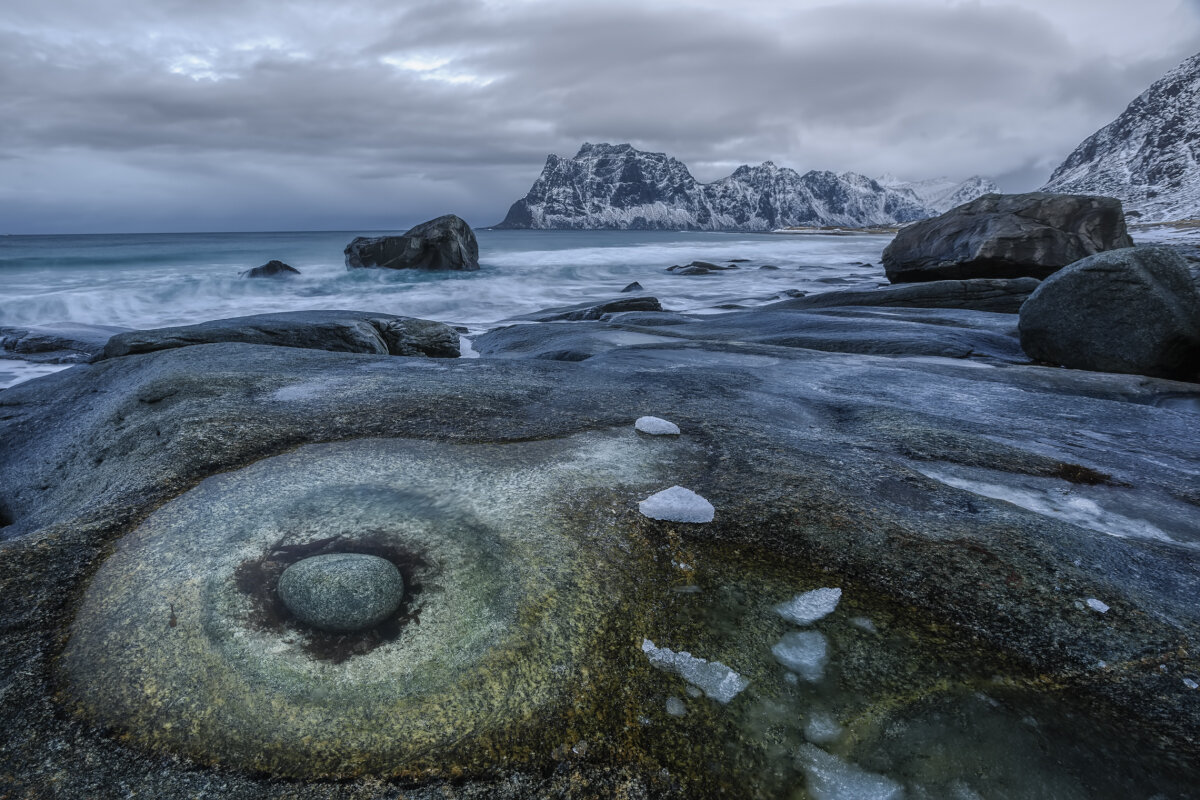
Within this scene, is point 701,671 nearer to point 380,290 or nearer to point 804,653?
point 804,653

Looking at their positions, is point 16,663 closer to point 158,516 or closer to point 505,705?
point 158,516

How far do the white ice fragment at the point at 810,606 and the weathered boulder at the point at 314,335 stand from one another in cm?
715

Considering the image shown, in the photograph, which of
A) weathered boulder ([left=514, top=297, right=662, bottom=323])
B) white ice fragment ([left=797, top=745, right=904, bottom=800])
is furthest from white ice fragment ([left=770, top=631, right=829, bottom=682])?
weathered boulder ([left=514, top=297, right=662, bottom=323])

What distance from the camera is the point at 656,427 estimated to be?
13.3 feet

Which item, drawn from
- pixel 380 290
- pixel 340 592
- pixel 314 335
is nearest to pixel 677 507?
pixel 340 592

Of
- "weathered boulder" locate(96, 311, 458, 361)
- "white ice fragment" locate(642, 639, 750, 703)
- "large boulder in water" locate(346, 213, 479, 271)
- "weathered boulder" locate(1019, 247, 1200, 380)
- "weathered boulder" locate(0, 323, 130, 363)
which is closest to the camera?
"white ice fragment" locate(642, 639, 750, 703)

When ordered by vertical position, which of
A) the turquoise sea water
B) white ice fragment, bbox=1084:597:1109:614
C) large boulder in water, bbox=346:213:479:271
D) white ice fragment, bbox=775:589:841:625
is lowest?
the turquoise sea water

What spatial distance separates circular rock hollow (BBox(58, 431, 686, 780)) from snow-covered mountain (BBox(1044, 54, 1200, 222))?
124m

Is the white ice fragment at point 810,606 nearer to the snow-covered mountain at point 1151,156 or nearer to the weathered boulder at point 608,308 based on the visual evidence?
the weathered boulder at point 608,308

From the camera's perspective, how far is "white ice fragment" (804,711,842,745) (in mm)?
1858

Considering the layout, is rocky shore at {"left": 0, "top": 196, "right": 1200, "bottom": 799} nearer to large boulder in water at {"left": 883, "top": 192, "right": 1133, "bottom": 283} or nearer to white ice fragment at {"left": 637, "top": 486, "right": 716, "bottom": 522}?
white ice fragment at {"left": 637, "top": 486, "right": 716, "bottom": 522}

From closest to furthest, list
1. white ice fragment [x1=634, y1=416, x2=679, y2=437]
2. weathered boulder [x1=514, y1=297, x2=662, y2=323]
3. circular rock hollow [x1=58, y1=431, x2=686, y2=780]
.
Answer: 1. circular rock hollow [x1=58, y1=431, x2=686, y2=780]
2. white ice fragment [x1=634, y1=416, x2=679, y2=437]
3. weathered boulder [x1=514, y1=297, x2=662, y2=323]

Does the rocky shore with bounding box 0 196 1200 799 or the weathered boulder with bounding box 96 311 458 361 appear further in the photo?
the weathered boulder with bounding box 96 311 458 361

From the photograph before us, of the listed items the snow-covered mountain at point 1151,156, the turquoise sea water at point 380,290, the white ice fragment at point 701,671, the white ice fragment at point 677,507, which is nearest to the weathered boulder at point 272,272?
the turquoise sea water at point 380,290
